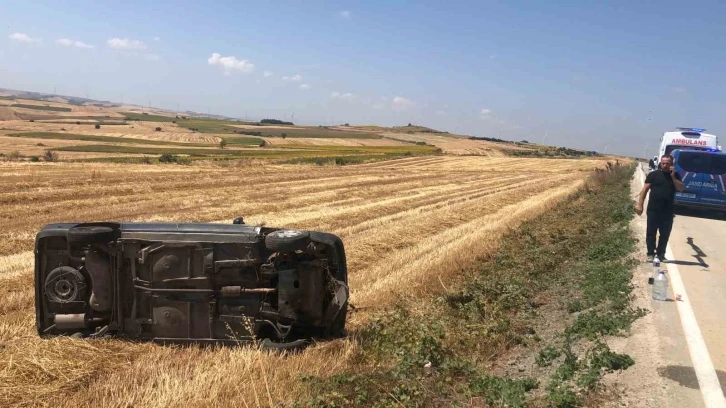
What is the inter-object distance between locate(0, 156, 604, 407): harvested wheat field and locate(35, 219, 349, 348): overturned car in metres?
0.23

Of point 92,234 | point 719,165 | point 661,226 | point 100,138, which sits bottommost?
point 100,138

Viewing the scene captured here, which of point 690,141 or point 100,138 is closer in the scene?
point 690,141

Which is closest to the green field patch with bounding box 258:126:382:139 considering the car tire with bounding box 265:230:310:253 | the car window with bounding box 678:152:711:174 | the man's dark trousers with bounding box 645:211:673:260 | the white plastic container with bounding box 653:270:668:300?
the car window with bounding box 678:152:711:174

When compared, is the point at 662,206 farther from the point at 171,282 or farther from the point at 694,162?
the point at 694,162

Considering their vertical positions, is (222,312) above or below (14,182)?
above

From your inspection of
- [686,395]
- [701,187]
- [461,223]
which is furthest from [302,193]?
[686,395]

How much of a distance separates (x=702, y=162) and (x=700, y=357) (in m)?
15.8

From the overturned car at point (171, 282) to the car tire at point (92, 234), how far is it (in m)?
0.01

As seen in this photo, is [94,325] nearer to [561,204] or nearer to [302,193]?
[302,193]

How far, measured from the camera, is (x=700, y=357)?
5496 mm

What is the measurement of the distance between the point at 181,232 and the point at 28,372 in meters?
1.66

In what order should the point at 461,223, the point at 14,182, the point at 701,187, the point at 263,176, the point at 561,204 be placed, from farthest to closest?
the point at 263,176, the point at 561,204, the point at 14,182, the point at 701,187, the point at 461,223

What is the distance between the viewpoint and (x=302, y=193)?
23.0 m

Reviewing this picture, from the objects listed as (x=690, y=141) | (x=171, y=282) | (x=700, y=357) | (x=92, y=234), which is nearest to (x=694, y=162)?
(x=690, y=141)
